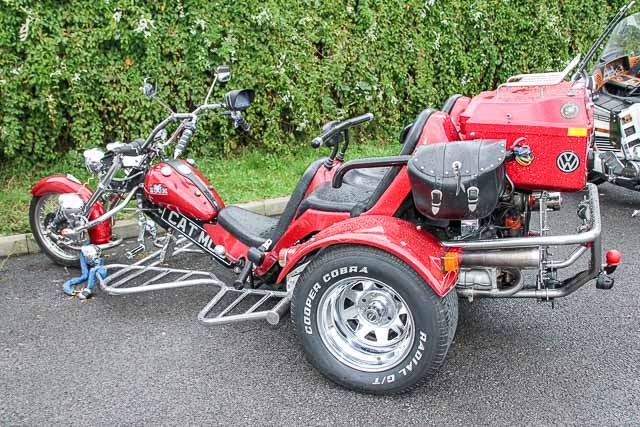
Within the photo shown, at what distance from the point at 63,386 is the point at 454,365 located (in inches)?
83.9

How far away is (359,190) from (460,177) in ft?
3.44

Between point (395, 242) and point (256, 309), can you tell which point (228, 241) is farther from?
Answer: point (395, 242)

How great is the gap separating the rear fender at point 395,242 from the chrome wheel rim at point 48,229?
2.47 metres

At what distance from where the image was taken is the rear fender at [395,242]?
10.7 feet

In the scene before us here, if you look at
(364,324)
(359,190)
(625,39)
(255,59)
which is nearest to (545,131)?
(359,190)

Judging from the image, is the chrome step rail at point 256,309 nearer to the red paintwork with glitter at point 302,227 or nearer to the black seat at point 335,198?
the red paintwork with glitter at point 302,227

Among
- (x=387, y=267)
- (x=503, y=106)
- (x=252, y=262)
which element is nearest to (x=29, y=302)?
(x=252, y=262)

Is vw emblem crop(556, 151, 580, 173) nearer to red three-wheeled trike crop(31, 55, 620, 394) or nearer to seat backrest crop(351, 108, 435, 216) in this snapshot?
red three-wheeled trike crop(31, 55, 620, 394)

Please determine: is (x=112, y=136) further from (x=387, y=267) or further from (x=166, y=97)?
(x=387, y=267)

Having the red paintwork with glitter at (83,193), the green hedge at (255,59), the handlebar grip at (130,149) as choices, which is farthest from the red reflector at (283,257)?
the green hedge at (255,59)

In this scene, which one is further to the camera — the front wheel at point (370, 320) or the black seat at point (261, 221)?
the black seat at point (261, 221)

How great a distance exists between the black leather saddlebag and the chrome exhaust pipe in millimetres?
351

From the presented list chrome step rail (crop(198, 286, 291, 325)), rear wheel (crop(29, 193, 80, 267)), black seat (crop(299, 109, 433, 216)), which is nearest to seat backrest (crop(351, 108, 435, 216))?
black seat (crop(299, 109, 433, 216))

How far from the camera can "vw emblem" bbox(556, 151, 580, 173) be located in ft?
10.2
